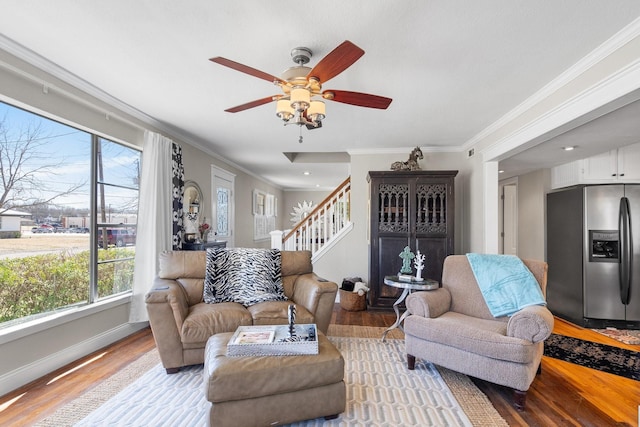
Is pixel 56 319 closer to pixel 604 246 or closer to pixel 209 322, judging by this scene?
pixel 209 322

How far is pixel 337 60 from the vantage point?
5.50ft

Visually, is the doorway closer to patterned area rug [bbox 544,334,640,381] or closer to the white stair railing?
patterned area rug [bbox 544,334,640,381]

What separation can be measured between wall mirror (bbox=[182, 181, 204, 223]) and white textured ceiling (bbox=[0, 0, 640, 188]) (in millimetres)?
1334

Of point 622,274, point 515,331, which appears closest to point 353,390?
point 515,331

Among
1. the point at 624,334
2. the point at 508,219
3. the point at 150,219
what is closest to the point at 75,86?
the point at 150,219

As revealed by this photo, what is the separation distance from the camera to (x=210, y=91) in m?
2.80

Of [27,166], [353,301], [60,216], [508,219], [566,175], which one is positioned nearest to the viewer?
[27,166]

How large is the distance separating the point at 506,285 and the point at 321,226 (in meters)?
3.11

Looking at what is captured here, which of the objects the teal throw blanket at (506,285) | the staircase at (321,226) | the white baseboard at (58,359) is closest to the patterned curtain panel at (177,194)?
the white baseboard at (58,359)

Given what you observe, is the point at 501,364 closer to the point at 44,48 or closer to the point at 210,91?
the point at 210,91

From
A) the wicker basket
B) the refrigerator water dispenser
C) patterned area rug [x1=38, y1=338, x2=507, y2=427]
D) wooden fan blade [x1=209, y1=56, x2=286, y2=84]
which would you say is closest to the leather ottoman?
patterned area rug [x1=38, y1=338, x2=507, y2=427]

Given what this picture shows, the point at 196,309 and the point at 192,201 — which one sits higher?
the point at 192,201

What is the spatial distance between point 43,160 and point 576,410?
14.0 feet

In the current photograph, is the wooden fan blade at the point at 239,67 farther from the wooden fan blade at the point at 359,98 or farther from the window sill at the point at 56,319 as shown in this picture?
the window sill at the point at 56,319
